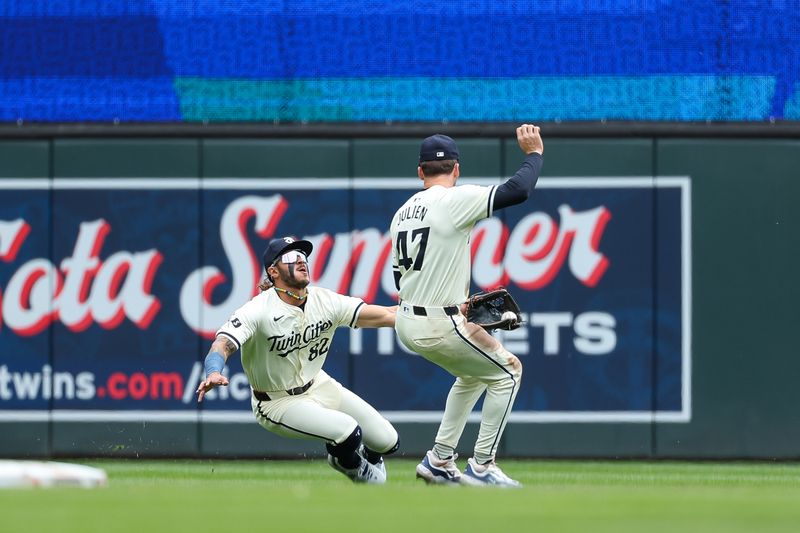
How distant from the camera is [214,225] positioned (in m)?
11.4

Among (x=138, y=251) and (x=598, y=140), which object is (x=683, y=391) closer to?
(x=598, y=140)

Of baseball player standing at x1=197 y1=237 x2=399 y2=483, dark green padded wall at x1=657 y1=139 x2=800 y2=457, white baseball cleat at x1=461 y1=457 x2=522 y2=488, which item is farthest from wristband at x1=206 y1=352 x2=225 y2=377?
dark green padded wall at x1=657 y1=139 x2=800 y2=457

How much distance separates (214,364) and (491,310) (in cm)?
154

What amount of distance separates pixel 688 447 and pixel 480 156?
2637 millimetres

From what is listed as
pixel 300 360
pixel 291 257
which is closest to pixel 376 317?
pixel 300 360

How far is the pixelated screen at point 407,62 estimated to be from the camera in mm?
11570

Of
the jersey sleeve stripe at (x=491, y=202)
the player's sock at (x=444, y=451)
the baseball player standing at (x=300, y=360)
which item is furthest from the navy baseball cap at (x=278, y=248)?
the player's sock at (x=444, y=451)

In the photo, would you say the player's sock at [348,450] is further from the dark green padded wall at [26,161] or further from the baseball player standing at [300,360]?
the dark green padded wall at [26,161]

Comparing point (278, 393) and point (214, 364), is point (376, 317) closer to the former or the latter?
point (278, 393)

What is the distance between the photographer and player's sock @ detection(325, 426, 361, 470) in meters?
8.11

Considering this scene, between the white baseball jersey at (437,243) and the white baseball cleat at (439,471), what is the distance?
87cm

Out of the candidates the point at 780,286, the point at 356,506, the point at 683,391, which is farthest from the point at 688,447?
the point at 356,506

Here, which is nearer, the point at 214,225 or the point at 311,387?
the point at 311,387

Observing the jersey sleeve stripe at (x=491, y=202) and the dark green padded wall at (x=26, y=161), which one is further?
the dark green padded wall at (x=26, y=161)
